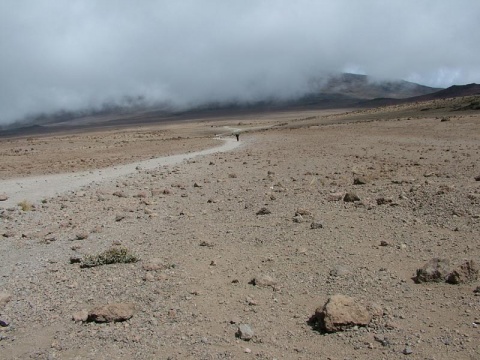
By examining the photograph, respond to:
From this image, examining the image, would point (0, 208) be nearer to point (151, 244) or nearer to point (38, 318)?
point (151, 244)

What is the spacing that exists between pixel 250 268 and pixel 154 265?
1.21 meters

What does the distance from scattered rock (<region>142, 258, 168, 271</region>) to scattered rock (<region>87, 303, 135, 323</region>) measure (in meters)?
1.14

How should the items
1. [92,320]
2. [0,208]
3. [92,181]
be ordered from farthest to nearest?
[92,181], [0,208], [92,320]

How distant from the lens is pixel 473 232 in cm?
641

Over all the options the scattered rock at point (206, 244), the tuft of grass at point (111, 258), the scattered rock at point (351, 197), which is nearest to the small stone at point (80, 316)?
the tuft of grass at point (111, 258)

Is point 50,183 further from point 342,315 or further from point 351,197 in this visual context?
point 342,315

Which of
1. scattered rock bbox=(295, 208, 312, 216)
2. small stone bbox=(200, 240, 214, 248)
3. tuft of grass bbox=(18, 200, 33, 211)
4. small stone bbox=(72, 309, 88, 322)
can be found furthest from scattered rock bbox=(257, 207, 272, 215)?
tuft of grass bbox=(18, 200, 33, 211)

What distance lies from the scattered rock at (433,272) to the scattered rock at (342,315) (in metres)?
1.06

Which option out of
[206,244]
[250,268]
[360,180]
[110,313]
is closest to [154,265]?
[206,244]

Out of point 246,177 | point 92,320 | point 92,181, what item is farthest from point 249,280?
point 92,181

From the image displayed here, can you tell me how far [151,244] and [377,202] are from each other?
3885 mm

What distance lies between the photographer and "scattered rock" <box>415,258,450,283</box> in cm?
506

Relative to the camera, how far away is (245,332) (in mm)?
4395

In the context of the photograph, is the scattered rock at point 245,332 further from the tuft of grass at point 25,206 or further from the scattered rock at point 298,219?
the tuft of grass at point 25,206
